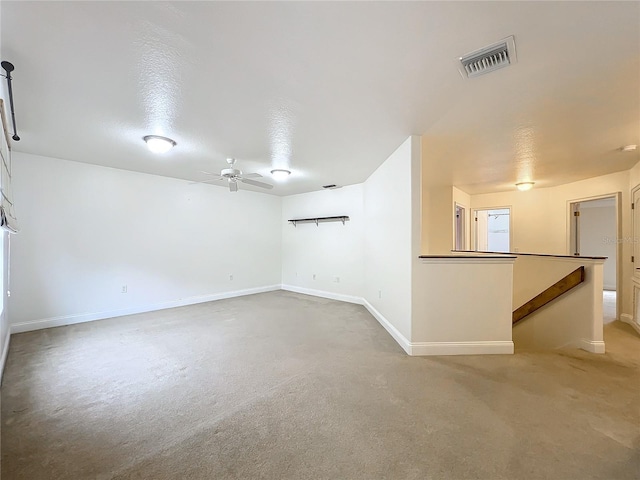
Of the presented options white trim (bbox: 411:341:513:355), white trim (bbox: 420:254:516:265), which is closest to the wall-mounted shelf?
white trim (bbox: 420:254:516:265)

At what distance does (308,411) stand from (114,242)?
4.29 m

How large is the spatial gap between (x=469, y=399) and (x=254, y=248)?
527 cm

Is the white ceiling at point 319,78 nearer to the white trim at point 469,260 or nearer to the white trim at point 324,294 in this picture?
the white trim at point 469,260

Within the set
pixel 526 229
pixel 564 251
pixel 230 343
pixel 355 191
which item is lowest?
pixel 230 343

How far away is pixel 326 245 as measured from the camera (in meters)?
6.16

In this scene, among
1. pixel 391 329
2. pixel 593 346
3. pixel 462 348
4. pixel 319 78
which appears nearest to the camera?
pixel 319 78

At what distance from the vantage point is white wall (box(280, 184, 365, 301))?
5.60 meters

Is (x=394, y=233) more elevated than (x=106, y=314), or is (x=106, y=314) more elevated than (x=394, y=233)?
(x=394, y=233)

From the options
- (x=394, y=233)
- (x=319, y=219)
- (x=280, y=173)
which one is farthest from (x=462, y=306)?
(x=319, y=219)

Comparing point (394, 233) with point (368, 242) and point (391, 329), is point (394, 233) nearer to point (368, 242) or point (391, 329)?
point (391, 329)

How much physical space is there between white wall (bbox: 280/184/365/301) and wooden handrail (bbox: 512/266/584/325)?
8.59ft

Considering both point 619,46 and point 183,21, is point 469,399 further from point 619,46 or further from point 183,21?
point 183,21

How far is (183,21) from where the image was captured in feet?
4.75

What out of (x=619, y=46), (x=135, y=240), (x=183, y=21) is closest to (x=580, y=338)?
(x=619, y=46)
